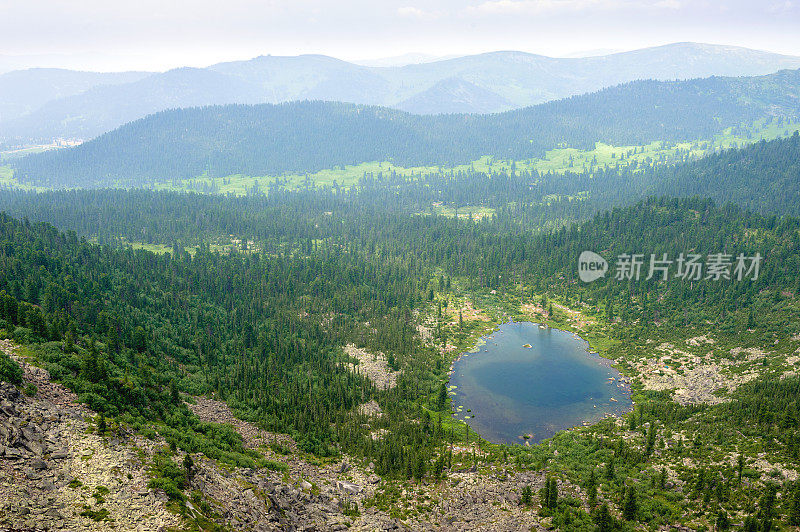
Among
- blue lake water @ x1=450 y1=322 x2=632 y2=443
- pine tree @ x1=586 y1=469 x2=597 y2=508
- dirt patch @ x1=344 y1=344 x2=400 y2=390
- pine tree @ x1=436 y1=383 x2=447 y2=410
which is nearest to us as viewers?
pine tree @ x1=586 y1=469 x2=597 y2=508

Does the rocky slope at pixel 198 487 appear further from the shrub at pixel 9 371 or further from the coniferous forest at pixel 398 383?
the shrub at pixel 9 371

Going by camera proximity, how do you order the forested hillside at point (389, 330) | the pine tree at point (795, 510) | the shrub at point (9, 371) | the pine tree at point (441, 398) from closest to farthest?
the pine tree at point (795, 510), the shrub at point (9, 371), the forested hillside at point (389, 330), the pine tree at point (441, 398)

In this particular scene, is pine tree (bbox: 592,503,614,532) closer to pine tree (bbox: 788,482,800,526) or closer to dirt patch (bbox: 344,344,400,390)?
pine tree (bbox: 788,482,800,526)

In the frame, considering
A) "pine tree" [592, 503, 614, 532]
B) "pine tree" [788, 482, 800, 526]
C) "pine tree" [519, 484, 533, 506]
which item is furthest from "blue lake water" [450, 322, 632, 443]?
"pine tree" [788, 482, 800, 526]

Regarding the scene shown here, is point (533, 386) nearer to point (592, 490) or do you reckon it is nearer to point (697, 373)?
point (697, 373)

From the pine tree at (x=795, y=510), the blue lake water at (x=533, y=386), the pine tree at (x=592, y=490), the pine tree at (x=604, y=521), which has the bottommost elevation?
the blue lake water at (x=533, y=386)

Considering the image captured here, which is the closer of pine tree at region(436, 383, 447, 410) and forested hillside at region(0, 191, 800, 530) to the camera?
forested hillside at region(0, 191, 800, 530)

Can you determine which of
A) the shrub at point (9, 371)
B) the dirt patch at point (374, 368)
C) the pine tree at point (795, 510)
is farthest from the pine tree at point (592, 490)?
the shrub at point (9, 371)

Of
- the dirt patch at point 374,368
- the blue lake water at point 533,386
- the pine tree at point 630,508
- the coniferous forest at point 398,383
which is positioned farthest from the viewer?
the dirt patch at point 374,368

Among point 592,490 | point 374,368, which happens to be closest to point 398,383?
point 374,368
